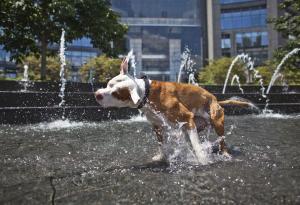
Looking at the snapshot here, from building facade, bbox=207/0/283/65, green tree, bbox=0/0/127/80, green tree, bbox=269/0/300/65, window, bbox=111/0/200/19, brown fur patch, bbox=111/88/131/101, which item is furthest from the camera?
window, bbox=111/0/200/19

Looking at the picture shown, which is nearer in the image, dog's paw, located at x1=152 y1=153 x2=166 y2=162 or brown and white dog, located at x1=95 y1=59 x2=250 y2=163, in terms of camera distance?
brown and white dog, located at x1=95 y1=59 x2=250 y2=163

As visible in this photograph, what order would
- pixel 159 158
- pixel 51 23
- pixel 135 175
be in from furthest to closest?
pixel 51 23, pixel 159 158, pixel 135 175

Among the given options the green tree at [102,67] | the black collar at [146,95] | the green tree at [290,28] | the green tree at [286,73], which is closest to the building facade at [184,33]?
the green tree at [102,67]

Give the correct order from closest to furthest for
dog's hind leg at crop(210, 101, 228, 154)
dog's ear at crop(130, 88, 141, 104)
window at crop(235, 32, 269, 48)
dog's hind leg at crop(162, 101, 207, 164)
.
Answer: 1. dog's ear at crop(130, 88, 141, 104)
2. dog's hind leg at crop(162, 101, 207, 164)
3. dog's hind leg at crop(210, 101, 228, 154)
4. window at crop(235, 32, 269, 48)

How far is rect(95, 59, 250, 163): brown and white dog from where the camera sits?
4504mm

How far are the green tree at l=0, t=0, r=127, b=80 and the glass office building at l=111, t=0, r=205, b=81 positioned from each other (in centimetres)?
10020

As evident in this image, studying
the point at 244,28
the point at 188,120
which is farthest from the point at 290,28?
the point at 244,28

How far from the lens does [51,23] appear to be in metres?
21.0

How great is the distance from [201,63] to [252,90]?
3634 inches

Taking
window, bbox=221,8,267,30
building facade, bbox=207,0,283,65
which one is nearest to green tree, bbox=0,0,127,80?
building facade, bbox=207,0,283,65

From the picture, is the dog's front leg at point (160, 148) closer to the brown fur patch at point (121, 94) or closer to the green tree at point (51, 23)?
the brown fur patch at point (121, 94)

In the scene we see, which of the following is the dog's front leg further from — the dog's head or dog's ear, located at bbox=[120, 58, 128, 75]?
dog's ear, located at bbox=[120, 58, 128, 75]

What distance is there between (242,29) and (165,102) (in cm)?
9329

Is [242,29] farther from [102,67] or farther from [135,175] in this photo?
[135,175]
